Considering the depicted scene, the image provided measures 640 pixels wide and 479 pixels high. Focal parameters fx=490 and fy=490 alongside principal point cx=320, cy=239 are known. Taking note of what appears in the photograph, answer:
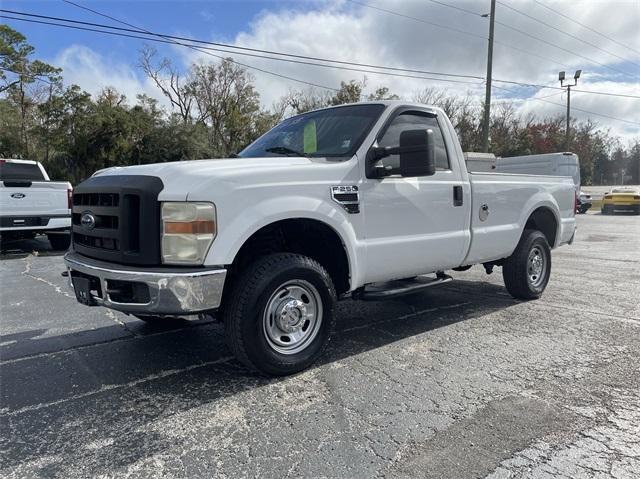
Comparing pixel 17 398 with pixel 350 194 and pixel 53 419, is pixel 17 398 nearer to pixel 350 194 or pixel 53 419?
pixel 53 419

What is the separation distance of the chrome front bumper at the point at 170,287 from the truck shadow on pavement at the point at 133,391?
62 centimetres

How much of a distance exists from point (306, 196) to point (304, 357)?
3.89 ft

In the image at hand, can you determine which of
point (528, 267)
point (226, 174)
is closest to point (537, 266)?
point (528, 267)

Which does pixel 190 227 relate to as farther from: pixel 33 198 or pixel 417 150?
pixel 33 198

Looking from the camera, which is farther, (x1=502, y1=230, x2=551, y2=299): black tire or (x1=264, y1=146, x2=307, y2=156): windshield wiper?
(x1=502, y1=230, x2=551, y2=299): black tire

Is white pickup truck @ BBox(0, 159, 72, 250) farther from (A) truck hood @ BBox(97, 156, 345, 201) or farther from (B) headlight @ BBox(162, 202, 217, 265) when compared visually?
(B) headlight @ BBox(162, 202, 217, 265)

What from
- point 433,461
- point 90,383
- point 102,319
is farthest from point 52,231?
point 433,461

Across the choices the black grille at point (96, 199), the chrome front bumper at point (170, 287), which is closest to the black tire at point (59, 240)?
the black grille at point (96, 199)

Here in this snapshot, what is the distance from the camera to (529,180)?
226 inches

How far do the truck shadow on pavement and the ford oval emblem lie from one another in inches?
43.8

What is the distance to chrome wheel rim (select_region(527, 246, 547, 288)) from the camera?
5.96 metres

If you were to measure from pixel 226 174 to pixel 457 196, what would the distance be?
2.43m

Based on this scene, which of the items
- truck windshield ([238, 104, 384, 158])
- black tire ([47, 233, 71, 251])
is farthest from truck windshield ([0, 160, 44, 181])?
truck windshield ([238, 104, 384, 158])

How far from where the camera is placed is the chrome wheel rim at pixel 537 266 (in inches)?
235
